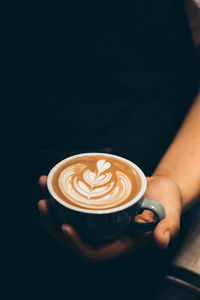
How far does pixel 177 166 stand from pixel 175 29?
616 millimetres

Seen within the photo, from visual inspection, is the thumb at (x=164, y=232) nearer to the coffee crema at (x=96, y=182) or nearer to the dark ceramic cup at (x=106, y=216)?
the dark ceramic cup at (x=106, y=216)

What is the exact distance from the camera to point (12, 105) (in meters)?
1.27

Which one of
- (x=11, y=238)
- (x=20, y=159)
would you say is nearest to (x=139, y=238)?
(x=11, y=238)

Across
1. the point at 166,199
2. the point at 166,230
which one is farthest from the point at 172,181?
the point at 166,230

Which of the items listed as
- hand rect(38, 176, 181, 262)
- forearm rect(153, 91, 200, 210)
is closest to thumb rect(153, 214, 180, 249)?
hand rect(38, 176, 181, 262)

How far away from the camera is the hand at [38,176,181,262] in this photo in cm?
85

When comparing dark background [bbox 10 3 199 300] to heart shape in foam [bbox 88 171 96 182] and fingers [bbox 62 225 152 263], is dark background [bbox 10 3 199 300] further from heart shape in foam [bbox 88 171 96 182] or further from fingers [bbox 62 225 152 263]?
heart shape in foam [bbox 88 171 96 182]

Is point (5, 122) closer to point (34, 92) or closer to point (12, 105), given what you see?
point (12, 105)

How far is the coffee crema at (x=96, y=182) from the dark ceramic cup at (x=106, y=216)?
0.09ft

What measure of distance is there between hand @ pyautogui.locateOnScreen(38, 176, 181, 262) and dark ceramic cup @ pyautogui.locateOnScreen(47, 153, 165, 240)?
0.04 metres

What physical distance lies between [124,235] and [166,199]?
20 cm

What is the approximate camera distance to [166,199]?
1.01 m

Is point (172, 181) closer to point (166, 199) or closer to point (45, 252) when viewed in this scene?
point (166, 199)

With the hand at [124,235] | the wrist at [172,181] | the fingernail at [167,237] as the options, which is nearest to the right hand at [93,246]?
the hand at [124,235]
